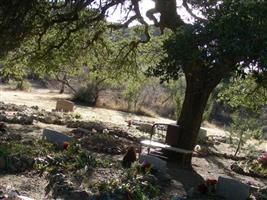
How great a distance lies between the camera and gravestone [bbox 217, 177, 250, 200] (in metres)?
9.01

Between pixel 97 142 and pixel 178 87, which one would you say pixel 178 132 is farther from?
pixel 178 87

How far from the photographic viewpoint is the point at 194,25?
8.23m

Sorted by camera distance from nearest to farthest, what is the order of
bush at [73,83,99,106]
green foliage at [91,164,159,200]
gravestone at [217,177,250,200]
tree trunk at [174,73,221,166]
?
1. green foliage at [91,164,159,200]
2. gravestone at [217,177,250,200]
3. tree trunk at [174,73,221,166]
4. bush at [73,83,99,106]

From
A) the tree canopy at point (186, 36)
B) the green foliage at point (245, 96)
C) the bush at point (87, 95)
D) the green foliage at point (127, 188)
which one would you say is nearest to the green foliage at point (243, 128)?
the green foliage at point (245, 96)

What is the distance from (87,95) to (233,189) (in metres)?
19.5

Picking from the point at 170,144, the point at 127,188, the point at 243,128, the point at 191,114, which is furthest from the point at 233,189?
the point at 243,128

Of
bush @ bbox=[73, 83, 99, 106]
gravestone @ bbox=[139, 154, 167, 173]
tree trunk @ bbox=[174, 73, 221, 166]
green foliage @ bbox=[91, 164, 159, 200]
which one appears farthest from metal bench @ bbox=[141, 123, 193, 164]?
bush @ bbox=[73, 83, 99, 106]

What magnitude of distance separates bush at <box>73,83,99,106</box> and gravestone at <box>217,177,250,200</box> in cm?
1901

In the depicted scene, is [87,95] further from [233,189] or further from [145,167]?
[233,189]

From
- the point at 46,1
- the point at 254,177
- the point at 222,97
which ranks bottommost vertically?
the point at 254,177

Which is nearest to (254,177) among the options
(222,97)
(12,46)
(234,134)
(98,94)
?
(234,134)

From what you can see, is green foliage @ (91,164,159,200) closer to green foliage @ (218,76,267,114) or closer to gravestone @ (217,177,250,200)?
→ gravestone @ (217,177,250,200)

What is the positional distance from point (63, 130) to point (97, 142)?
2.66m

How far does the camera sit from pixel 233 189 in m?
9.09
